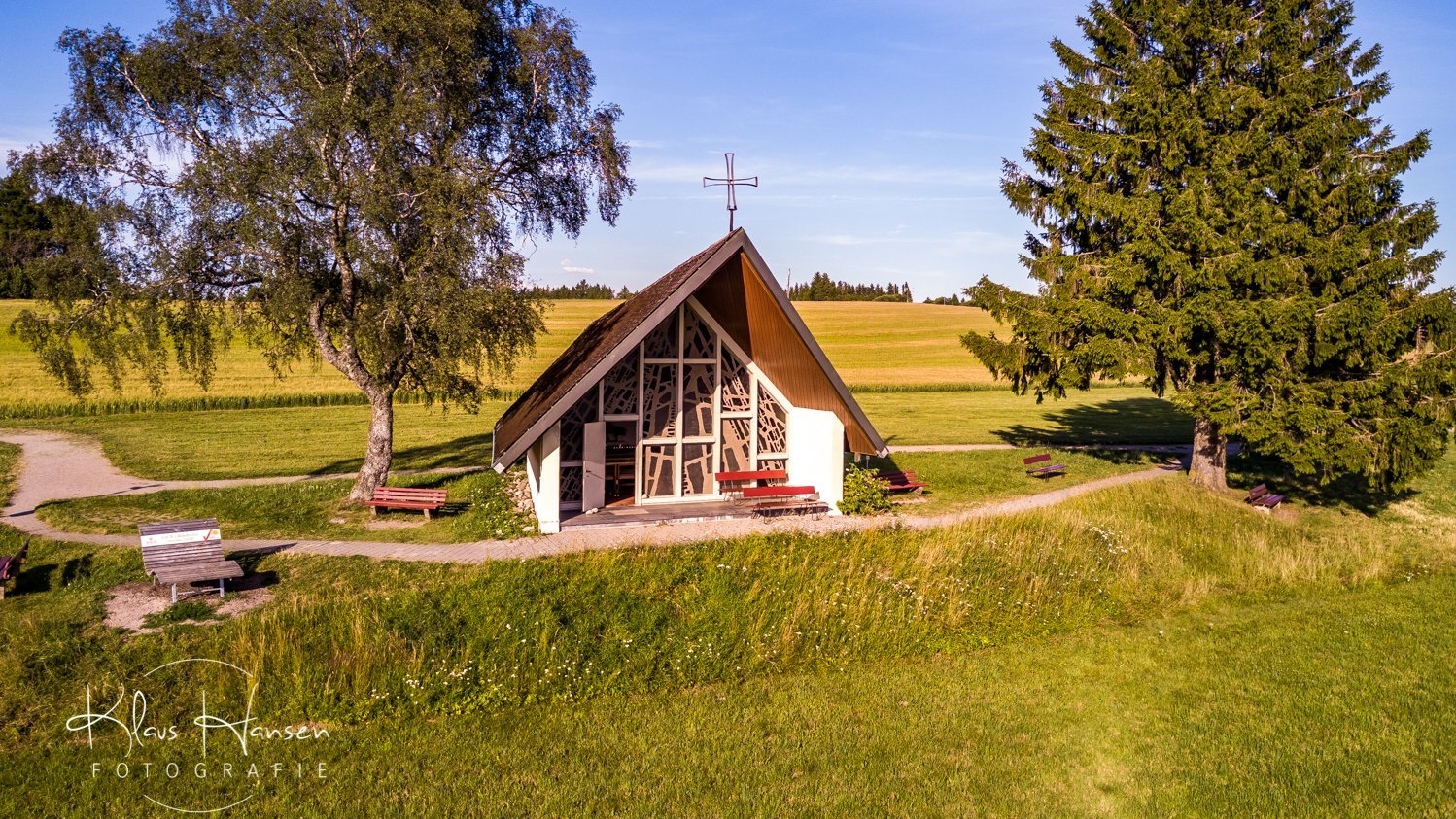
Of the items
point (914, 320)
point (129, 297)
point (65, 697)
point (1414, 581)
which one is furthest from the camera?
point (914, 320)

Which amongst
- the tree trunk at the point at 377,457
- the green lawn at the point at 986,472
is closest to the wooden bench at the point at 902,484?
the green lawn at the point at 986,472

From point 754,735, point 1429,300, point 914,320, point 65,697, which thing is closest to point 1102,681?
point 754,735

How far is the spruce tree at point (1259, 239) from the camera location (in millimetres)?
17516

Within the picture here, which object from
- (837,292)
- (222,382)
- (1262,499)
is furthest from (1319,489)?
(837,292)

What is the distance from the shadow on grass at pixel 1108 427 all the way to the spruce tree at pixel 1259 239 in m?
9.71

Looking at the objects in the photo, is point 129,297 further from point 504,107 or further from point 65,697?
point 65,697

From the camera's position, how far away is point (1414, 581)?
14375mm

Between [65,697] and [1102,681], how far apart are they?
450 inches

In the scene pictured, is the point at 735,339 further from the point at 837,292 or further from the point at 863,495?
the point at 837,292

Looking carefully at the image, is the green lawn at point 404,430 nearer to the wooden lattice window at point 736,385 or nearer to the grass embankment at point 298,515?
the grass embankment at point 298,515

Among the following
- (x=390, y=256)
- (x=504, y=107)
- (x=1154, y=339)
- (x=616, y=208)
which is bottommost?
(x=1154, y=339)

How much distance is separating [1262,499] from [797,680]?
50.8 ft

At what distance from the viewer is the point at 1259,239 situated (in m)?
18.3

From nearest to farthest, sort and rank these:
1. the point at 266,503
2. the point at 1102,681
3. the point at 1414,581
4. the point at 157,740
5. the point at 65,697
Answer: the point at 157,740 < the point at 65,697 < the point at 1102,681 < the point at 1414,581 < the point at 266,503
